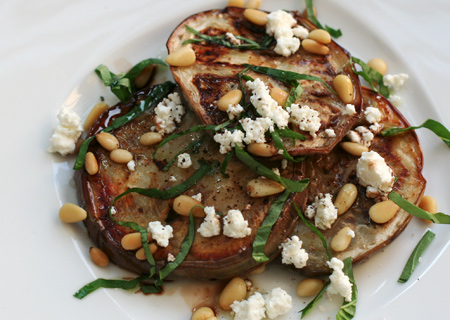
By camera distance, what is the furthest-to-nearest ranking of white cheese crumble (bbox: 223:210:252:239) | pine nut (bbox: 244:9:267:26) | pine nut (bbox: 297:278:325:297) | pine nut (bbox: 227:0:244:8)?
pine nut (bbox: 227:0:244:8) < pine nut (bbox: 244:9:267:26) < pine nut (bbox: 297:278:325:297) < white cheese crumble (bbox: 223:210:252:239)

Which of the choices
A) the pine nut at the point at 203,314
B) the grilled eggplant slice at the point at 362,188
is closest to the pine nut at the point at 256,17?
the grilled eggplant slice at the point at 362,188

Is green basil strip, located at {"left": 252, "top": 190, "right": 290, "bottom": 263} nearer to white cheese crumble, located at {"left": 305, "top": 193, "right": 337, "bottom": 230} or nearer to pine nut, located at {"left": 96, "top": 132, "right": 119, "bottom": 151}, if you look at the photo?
white cheese crumble, located at {"left": 305, "top": 193, "right": 337, "bottom": 230}

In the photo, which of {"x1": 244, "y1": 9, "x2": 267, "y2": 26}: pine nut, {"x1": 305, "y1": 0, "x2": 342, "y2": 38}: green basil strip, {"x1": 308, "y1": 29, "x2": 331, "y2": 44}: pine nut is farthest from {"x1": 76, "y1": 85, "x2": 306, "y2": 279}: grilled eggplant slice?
{"x1": 305, "y1": 0, "x2": 342, "y2": 38}: green basil strip

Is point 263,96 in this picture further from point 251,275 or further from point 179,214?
point 251,275

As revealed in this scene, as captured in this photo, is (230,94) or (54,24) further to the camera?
(54,24)

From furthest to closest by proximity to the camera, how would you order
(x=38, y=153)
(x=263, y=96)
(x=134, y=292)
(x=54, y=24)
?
1. (x=54, y=24)
2. (x=38, y=153)
3. (x=134, y=292)
4. (x=263, y=96)

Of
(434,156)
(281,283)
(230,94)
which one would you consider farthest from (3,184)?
(434,156)
